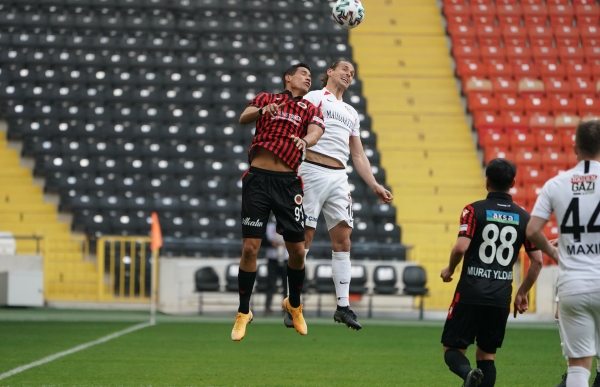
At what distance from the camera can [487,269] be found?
21.1ft

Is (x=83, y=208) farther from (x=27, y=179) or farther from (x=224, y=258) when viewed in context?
(x=224, y=258)

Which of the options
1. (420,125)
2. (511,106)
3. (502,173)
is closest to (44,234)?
(420,125)

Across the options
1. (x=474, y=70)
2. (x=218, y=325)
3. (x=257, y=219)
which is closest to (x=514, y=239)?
(x=257, y=219)

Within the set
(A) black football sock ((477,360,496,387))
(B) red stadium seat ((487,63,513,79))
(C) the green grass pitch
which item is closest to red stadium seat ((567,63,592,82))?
(B) red stadium seat ((487,63,513,79))

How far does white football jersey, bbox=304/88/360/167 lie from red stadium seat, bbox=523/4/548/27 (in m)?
16.2

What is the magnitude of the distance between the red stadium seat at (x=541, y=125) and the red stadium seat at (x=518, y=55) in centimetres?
181

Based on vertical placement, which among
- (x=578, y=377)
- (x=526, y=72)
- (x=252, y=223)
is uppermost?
(x=526, y=72)

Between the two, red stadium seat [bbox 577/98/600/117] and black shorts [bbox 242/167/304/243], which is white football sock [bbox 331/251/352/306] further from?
red stadium seat [bbox 577/98/600/117]

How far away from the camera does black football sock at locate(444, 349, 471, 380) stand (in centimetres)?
645

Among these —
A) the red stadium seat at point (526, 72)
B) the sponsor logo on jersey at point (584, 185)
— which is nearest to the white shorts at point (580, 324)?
the sponsor logo on jersey at point (584, 185)

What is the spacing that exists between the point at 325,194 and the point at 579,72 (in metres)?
15.7

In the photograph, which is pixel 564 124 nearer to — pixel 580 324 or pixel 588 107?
pixel 588 107

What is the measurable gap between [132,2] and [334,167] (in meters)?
15.8

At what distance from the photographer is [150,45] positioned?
21.5m
